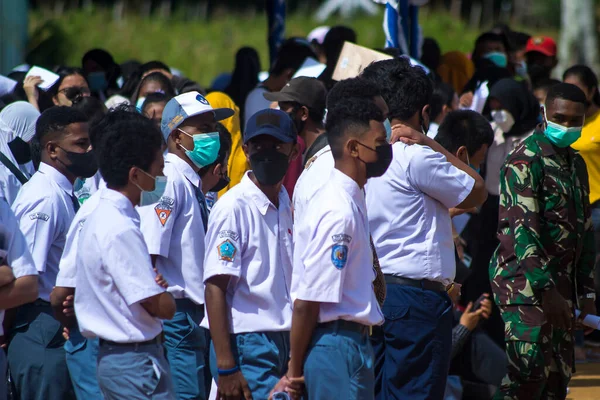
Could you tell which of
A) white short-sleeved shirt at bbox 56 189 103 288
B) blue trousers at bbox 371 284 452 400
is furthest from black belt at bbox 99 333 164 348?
blue trousers at bbox 371 284 452 400

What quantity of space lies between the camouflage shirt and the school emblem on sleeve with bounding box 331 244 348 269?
1.96 meters

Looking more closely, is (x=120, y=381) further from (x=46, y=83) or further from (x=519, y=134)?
(x=519, y=134)

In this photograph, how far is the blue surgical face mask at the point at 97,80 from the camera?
8987 mm

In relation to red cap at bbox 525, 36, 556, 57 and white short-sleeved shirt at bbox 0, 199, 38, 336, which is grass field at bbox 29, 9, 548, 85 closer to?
red cap at bbox 525, 36, 556, 57

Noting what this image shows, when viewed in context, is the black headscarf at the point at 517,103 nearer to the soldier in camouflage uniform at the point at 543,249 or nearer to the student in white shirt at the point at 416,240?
the soldier in camouflage uniform at the point at 543,249

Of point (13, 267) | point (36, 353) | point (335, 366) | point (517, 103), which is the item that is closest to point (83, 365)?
point (36, 353)

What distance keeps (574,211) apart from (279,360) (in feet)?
7.39

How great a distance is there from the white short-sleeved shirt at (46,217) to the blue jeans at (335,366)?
173 centimetres

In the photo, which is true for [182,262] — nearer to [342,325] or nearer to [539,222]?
[342,325]

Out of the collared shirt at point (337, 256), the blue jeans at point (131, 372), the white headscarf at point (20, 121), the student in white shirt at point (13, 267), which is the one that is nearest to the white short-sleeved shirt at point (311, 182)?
the collared shirt at point (337, 256)

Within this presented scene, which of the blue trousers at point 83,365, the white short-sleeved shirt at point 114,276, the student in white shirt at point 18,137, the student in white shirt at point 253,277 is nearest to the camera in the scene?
the white short-sleeved shirt at point 114,276

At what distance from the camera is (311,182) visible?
463 cm

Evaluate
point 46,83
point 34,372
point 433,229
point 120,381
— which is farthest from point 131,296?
point 46,83

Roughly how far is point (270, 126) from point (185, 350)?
132 cm
